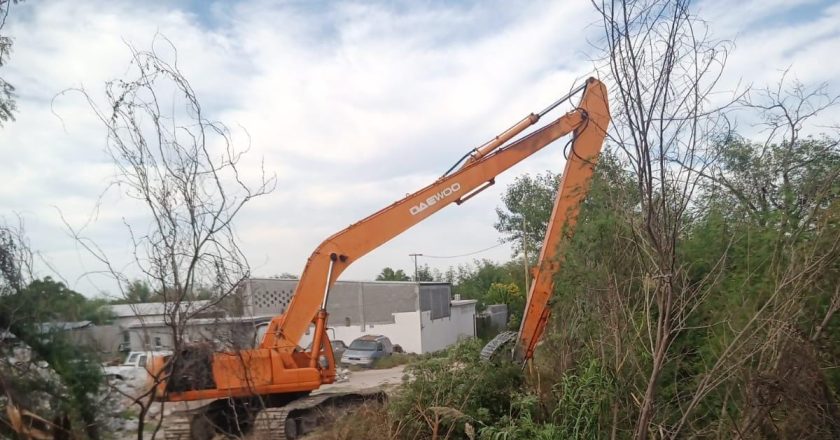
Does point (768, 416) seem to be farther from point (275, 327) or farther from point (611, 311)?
point (275, 327)

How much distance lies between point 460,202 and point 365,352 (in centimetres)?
1525

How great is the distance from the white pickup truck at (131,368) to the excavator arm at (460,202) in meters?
5.87

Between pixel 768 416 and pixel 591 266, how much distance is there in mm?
2897

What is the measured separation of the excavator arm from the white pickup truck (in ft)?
19.2

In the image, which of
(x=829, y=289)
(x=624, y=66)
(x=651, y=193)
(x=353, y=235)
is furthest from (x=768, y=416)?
(x=353, y=235)

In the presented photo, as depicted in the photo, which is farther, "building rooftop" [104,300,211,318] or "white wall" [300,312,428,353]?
"white wall" [300,312,428,353]

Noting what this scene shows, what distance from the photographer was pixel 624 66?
370cm

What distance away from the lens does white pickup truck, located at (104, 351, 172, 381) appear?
3.65 m

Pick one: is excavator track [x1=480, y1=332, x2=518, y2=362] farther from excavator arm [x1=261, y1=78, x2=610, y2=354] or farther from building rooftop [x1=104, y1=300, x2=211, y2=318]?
building rooftop [x1=104, y1=300, x2=211, y2=318]

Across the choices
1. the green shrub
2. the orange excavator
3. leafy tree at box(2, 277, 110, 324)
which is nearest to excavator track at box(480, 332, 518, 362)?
the orange excavator

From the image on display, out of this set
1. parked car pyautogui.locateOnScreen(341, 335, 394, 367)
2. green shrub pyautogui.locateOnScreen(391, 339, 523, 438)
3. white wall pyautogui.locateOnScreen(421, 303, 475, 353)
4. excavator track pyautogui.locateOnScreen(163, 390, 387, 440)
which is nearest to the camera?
green shrub pyautogui.locateOnScreen(391, 339, 523, 438)

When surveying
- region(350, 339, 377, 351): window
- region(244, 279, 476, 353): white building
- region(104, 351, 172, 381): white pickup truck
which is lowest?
region(350, 339, 377, 351): window

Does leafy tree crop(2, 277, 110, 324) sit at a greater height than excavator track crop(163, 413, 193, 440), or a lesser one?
greater

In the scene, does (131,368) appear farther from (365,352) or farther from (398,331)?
(398,331)
